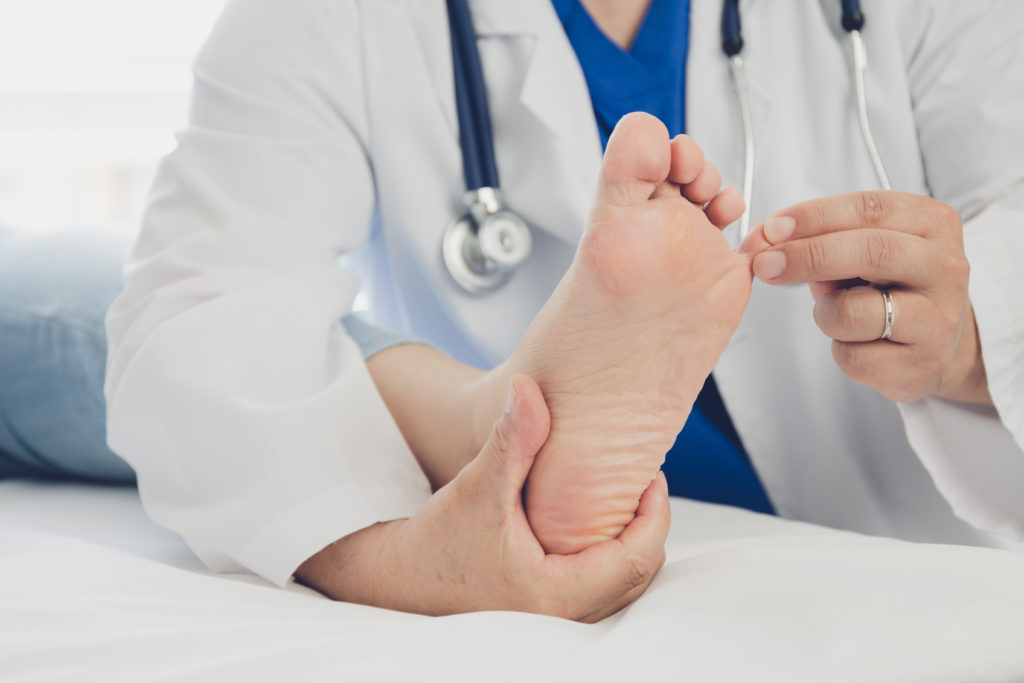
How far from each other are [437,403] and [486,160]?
0.22 meters

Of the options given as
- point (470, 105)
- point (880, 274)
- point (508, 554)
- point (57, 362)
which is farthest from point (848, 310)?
point (57, 362)

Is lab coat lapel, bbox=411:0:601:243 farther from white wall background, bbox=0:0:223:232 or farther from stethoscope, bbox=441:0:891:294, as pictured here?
white wall background, bbox=0:0:223:232

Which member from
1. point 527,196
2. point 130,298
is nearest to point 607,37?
point 527,196

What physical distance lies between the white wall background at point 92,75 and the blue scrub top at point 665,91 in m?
1.01

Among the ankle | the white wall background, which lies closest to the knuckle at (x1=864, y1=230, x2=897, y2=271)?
the ankle

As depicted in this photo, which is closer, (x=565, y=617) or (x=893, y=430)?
(x=565, y=617)

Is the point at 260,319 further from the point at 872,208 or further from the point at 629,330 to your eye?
the point at 872,208

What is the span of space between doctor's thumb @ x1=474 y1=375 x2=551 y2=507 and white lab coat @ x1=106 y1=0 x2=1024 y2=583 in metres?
0.12

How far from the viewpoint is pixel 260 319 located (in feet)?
1.91

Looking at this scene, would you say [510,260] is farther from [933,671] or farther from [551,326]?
[933,671]

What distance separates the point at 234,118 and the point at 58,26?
3.65 ft

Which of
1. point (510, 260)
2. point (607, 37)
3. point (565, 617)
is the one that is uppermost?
point (607, 37)

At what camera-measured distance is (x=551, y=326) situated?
0.46 m

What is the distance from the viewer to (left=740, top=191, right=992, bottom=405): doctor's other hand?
1.48 feet
